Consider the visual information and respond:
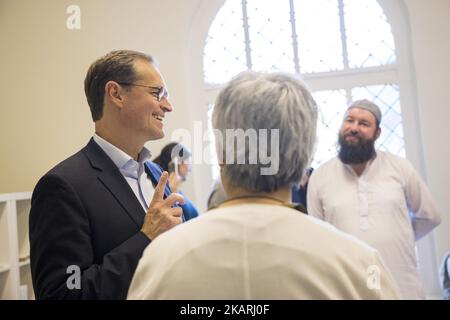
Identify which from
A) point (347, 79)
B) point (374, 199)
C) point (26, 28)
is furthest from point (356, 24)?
point (26, 28)

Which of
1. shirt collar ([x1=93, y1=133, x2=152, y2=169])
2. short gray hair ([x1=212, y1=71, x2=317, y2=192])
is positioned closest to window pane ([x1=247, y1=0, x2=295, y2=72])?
shirt collar ([x1=93, y1=133, x2=152, y2=169])

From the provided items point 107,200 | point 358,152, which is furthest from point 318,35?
point 107,200

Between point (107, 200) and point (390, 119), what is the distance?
322 centimetres

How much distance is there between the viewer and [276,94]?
928 mm

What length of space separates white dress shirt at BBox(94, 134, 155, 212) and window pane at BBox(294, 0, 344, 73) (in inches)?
115

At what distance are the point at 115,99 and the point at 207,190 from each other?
2.85 meters

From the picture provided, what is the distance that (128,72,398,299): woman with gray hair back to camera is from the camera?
0.84 metres

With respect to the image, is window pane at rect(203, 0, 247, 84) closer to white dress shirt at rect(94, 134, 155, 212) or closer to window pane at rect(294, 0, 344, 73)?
window pane at rect(294, 0, 344, 73)

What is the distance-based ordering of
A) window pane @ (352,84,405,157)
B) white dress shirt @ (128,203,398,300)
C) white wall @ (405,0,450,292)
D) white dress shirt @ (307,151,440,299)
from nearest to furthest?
white dress shirt @ (128,203,398,300)
white dress shirt @ (307,151,440,299)
white wall @ (405,0,450,292)
window pane @ (352,84,405,157)

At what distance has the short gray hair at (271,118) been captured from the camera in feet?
3.02

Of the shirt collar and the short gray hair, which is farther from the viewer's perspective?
the shirt collar

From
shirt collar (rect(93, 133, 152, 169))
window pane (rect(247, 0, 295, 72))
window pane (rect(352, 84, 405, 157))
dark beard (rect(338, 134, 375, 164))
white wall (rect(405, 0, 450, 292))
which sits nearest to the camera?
shirt collar (rect(93, 133, 152, 169))

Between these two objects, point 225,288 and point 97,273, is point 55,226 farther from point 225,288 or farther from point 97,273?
point 225,288

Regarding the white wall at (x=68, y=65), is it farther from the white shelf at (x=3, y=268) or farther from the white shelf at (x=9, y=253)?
the white shelf at (x=3, y=268)
